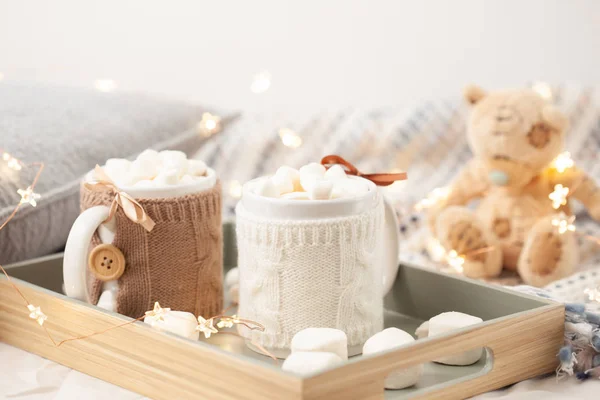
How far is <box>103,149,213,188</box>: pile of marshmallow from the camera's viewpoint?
35.0 inches

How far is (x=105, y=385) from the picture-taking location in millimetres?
820

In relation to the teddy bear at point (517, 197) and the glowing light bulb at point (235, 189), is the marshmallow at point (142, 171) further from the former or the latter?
the glowing light bulb at point (235, 189)

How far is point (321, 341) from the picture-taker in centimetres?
76

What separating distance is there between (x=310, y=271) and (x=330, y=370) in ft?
0.55

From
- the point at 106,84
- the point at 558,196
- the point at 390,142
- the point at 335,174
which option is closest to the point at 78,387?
the point at 335,174

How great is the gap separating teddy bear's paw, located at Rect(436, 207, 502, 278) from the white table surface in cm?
46

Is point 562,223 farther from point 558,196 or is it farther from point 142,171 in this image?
point 142,171

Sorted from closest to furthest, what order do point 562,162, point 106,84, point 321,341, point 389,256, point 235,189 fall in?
point 321,341
point 389,256
point 562,162
point 235,189
point 106,84

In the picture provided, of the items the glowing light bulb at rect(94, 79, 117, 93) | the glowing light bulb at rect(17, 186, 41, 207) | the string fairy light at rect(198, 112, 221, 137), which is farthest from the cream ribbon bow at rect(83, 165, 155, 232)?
the glowing light bulb at rect(94, 79, 117, 93)

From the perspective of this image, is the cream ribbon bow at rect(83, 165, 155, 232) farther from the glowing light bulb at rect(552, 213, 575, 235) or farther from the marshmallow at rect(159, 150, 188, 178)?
the glowing light bulb at rect(552, 213, 575, 235)

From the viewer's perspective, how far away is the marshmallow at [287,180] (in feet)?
2.74

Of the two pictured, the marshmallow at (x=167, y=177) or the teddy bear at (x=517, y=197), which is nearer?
the marshmallow at (x=167, y=177)

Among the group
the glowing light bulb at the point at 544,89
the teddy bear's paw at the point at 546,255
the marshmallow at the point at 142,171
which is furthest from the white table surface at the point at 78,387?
the glowing light bulb at the point at 544,89

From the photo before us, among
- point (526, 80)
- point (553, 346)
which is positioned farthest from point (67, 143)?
point (526, 80)
